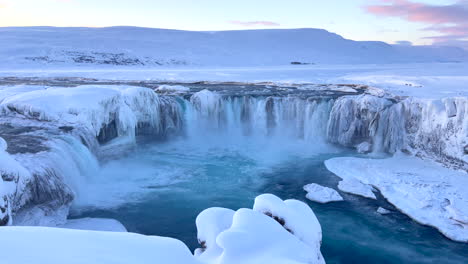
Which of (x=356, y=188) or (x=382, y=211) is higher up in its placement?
(x=356, y=188)

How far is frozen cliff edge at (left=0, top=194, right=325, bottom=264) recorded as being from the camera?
2.57 m

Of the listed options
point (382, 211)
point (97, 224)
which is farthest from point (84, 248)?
point (382, 211)

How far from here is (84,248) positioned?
267 cm

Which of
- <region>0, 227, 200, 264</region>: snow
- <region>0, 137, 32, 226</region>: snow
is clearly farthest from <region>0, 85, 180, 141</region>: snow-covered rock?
<region>0, 227, 200, 264</region>: snow

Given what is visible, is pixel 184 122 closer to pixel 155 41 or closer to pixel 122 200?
pixel 122 200

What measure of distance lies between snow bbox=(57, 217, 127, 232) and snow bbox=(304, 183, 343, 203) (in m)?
4.50

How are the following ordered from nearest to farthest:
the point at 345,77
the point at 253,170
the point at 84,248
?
the point at 84,248
the point at 253,170
the point at 345,77

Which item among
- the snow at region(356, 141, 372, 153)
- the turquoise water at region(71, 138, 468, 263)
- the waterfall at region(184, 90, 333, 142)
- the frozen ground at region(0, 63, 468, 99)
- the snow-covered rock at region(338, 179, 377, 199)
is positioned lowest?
the turquoise water at region(71, 138, 468, 263)

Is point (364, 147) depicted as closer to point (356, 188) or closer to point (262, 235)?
point (356, 188)

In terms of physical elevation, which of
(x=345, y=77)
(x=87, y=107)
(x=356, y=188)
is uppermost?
(x=345, y=77)

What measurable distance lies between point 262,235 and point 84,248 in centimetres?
192

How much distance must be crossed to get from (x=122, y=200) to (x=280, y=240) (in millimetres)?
5659

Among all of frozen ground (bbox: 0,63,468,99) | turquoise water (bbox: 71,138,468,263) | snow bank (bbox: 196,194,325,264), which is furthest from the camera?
frozen ground (bbox: 0,63,468,99)

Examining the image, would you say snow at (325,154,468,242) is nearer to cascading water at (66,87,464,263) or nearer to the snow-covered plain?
the snow-covered plain
